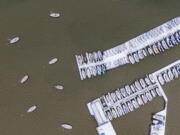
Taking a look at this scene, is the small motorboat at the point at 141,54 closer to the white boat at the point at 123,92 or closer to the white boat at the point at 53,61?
the white boat at the point at 123,92

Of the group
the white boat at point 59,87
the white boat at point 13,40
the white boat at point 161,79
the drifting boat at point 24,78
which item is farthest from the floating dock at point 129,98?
the white boat at point 13,40

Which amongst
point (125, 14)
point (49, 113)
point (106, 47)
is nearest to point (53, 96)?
point (49, 113)

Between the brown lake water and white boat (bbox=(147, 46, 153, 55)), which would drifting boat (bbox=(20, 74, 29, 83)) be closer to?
the brown lake water

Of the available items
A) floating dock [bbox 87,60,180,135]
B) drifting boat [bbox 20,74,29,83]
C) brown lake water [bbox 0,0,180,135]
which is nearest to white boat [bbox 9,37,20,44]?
brown lake water [bbox 0,0,180,135]

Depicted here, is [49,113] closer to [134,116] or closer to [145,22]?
[134,116]

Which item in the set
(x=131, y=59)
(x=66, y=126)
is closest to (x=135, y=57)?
(x=131, y=59)

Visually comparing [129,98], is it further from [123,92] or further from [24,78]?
[24,78]
